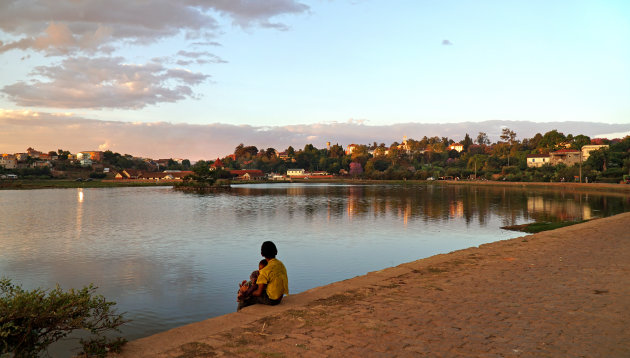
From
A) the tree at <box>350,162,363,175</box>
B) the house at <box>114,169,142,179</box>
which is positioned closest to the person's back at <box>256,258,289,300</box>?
the house at <box>114,169,142,179</box>

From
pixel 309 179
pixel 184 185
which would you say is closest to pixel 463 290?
pixel 184 185

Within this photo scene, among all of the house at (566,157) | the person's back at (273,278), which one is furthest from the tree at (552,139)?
the person's back at (273,278)

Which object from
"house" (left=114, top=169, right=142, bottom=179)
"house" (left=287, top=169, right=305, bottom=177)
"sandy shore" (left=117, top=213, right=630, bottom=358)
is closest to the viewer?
"sandy shore" (left=117, top=213, right=630, bottom=358)

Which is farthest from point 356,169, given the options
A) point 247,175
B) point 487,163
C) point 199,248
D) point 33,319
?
point 33,319

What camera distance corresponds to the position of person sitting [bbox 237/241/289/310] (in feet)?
27.1

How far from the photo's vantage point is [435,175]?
477ft

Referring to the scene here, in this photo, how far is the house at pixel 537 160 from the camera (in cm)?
11107

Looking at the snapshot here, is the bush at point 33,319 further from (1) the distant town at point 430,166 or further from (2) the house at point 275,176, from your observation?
(2) the house at point 275,176

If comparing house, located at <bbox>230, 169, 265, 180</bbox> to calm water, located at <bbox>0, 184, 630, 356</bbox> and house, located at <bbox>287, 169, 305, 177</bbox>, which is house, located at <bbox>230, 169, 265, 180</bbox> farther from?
calm water, located at <bbox>0, 184, 630, 356</bbox>

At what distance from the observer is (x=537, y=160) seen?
11300 cm

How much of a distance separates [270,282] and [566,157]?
390 feet

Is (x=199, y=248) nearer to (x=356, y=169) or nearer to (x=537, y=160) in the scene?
(x=537, y=160)

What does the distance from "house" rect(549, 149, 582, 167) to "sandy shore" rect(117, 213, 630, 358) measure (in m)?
108

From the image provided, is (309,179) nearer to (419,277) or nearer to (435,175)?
(435,175)
